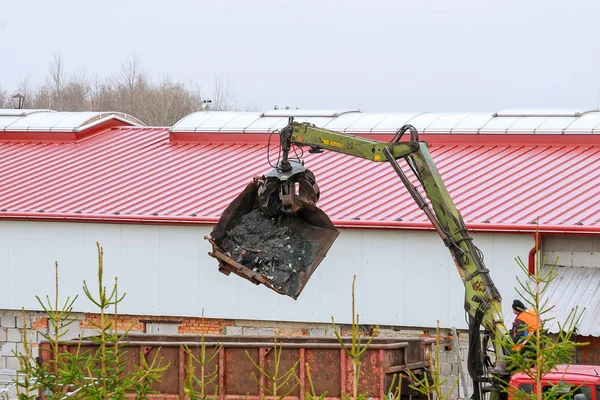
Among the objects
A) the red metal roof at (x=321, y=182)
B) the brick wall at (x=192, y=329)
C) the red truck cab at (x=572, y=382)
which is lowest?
the red truck cab at (x=572, y=382)

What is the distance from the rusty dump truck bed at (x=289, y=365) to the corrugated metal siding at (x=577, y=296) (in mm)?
3554

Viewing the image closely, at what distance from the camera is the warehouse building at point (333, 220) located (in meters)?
20.3

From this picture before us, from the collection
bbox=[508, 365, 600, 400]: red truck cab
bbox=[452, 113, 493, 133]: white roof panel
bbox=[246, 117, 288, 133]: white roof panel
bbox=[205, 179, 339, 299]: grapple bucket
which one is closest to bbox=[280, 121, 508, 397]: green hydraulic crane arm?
bbox=[508, 365, 600, 400]: red truck cab

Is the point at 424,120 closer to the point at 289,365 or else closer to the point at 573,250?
the point at 573,250

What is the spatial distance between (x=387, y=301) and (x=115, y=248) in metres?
6.14

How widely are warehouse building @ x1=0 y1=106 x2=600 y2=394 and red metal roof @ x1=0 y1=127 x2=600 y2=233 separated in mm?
49

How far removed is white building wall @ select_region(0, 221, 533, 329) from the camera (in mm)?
20531

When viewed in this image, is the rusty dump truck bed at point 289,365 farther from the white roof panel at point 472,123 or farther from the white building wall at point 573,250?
the white roof panel at point 472,123

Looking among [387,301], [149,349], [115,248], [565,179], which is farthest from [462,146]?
[149,349]

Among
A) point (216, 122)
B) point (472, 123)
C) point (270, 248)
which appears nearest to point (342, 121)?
point (216, 122)

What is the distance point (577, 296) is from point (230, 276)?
22.9ft

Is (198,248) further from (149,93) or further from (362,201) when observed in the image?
(149,93)

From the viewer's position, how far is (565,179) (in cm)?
2230

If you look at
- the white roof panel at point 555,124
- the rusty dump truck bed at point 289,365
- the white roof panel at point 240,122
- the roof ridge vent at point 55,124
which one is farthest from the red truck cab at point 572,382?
the roof ridge vent at point 55,124
